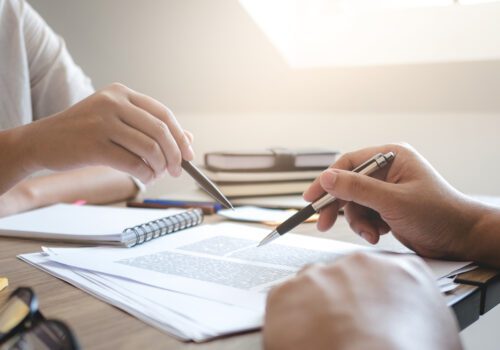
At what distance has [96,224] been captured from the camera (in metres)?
0.85

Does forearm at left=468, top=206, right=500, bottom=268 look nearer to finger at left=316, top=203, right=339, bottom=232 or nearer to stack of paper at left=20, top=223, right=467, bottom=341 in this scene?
stack of paper at left=20, top=223, right=467, bottom=341

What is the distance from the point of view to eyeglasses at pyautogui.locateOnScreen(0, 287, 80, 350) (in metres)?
0.37

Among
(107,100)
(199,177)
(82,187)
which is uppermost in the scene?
(107,100)

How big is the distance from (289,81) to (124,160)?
3.05 ft

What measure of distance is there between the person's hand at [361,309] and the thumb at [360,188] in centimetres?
24

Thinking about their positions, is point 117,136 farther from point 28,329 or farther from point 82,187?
point 82,187

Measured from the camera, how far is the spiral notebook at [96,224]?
753mm

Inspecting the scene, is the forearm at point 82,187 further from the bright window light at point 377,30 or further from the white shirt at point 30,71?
the bright window light at point 377,30

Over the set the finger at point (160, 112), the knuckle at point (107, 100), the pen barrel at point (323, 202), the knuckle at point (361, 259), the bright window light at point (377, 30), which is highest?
the bright window light at point (377, 30)

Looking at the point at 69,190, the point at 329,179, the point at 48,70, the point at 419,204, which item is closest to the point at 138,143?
the point at 329,179

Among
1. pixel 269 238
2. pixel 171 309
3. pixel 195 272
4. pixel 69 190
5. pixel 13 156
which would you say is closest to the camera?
pixel 171 309

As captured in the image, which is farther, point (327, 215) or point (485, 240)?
point (327, 215)

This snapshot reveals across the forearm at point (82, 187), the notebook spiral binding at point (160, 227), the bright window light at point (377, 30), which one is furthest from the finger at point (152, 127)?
the bright window light at point (377, 30)

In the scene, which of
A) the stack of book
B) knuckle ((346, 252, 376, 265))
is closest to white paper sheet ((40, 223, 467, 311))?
knuckle ((346, 252, 376, 265))
